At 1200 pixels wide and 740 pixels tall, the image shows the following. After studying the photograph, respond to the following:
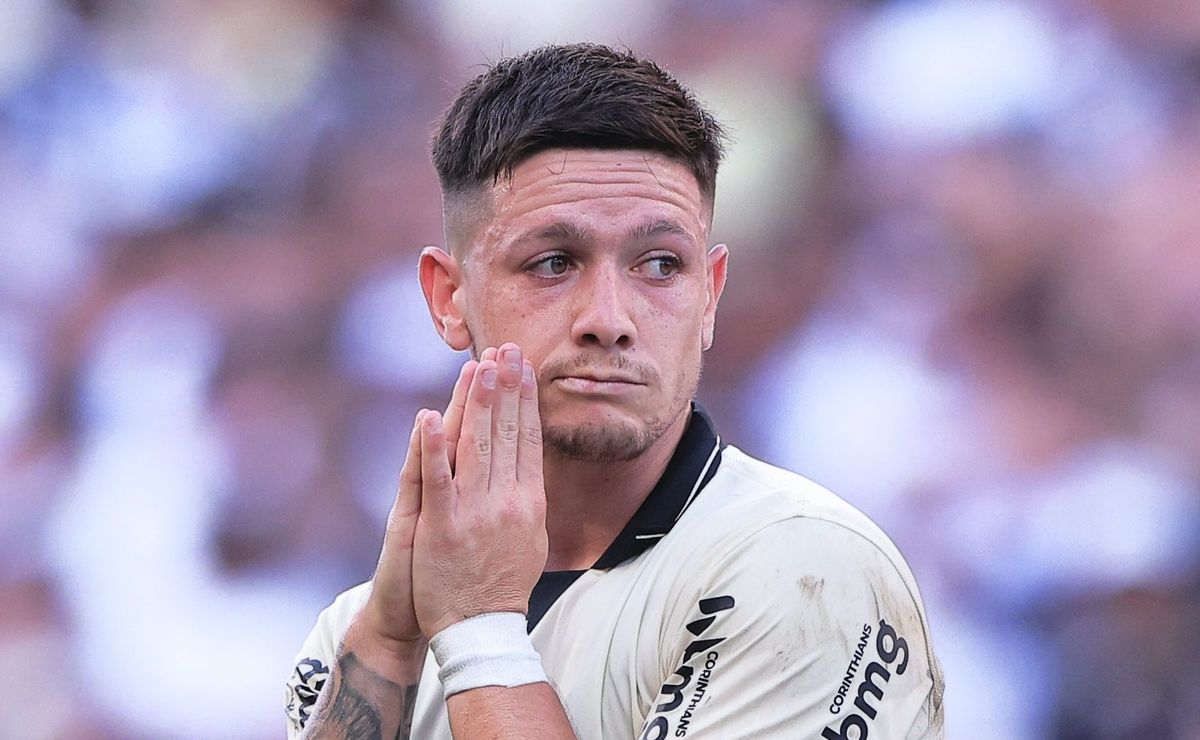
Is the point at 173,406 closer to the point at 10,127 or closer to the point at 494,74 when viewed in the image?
the point at 10,127

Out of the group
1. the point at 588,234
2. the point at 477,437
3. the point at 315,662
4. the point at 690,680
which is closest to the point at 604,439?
the point at 477,437

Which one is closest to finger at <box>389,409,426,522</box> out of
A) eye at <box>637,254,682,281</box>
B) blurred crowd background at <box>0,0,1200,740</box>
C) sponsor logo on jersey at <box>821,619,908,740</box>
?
eye at <box>637,254,682,281</box>

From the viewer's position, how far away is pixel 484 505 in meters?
2.18

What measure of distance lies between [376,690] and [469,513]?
0.34 metres

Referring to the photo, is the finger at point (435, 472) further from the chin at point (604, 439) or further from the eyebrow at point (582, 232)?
the eyebrow at point (582, 232)

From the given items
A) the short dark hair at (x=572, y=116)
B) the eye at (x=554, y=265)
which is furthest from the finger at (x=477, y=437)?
the short dark hair at (x=572, y=116)

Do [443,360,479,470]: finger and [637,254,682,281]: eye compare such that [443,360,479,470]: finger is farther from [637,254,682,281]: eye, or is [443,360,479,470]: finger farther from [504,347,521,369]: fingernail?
[637,254,682,281]: eye

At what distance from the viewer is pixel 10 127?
496 cm

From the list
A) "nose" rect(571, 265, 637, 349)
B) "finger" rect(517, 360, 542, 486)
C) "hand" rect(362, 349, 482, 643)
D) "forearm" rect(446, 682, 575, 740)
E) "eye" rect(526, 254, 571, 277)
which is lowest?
"forearm" rect(446, 682, 575, 740)

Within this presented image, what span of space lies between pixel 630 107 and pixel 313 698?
118 cm

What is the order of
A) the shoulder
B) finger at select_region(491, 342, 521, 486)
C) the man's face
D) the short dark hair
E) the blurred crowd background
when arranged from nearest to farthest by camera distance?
the shoulder < finger at select_region(491, 342, 521, 486) < the man's face < the short dark hair < the blurred crowd background

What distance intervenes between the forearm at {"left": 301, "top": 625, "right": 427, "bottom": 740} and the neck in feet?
Result: 1.15

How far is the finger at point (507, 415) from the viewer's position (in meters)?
2.22

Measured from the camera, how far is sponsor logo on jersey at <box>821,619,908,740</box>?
6.54 feet
